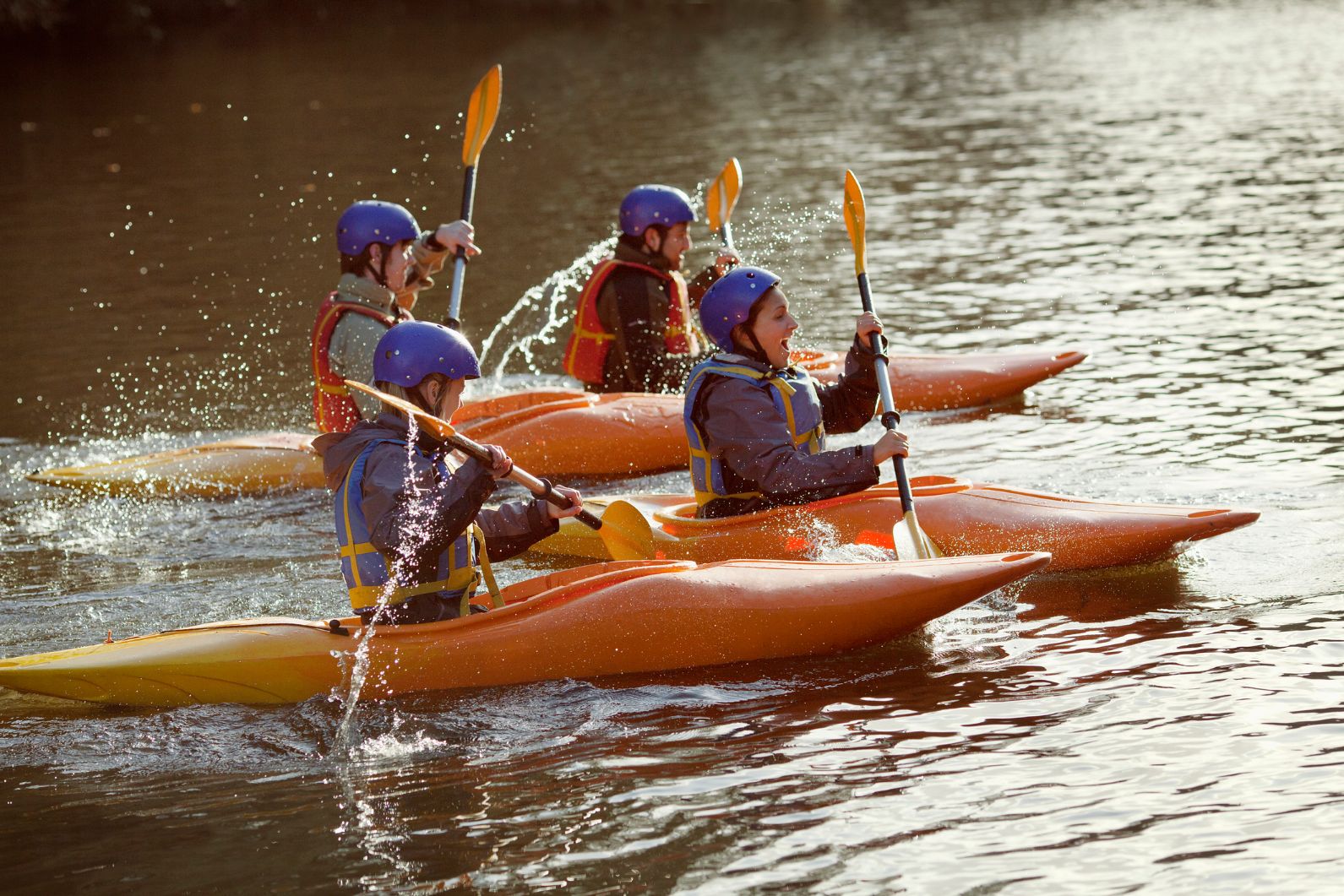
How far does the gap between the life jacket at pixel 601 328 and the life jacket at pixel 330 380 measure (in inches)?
48.4

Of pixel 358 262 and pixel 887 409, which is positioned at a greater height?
pixel 358 262

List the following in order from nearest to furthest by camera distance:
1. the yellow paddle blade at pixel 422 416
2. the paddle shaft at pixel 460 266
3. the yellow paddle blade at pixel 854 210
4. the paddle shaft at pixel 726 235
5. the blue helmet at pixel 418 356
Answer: the yellow paddle blade at pixel 422 416 < the blue helmet at pixel 418 356 < the yellow paddle blade at pixel 854 210 < the paddle shaft at pixel 460 266 < the paddle shaft at pixel 726 235

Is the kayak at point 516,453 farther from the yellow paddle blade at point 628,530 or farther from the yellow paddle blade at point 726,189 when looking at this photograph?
the yellow paddle blade at point 628,530

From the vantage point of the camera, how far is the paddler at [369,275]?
6.92m

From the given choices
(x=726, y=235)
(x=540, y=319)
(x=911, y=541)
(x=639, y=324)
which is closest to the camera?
(x=911, y=541)

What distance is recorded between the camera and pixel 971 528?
19.4 feet

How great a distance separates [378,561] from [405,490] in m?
0.32

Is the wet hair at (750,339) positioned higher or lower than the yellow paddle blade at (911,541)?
higher

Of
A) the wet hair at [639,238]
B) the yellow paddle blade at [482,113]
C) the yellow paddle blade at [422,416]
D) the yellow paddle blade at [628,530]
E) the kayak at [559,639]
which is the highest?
the yellow paddle blade at [482,113]

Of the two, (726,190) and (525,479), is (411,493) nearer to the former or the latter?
(525,479)

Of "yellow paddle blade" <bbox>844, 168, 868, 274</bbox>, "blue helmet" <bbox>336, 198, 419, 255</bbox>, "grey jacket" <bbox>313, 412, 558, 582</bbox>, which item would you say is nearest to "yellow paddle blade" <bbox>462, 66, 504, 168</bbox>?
"blue helmet" <bbox>336, 198, 419, 255</bbox>

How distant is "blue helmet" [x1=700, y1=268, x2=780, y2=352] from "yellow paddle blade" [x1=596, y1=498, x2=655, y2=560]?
67cm

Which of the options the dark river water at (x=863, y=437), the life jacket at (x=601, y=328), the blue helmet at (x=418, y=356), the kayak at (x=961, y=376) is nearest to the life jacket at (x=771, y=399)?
the dark river water at (x=863, y=437)

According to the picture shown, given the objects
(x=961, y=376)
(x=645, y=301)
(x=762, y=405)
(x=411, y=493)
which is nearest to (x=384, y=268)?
(x=645, y=301)
